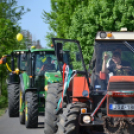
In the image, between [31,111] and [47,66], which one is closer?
[31,111]

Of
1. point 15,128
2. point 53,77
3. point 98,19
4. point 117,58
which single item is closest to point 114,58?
point 117,58

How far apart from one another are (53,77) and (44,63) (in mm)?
980

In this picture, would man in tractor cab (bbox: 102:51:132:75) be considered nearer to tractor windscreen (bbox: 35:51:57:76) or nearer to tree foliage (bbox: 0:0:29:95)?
tractor windscreen (bbox: 35:51:57:76)

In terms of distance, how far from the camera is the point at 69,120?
281 inches

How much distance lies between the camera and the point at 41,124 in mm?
12273

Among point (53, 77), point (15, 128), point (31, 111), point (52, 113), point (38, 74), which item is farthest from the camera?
point (38, 74)

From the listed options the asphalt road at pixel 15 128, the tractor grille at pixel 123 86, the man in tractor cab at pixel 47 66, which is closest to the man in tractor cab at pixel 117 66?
the tractor grille at pixel 123 86

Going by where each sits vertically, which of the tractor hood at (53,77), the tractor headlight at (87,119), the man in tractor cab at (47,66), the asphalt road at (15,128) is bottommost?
the asphalt road at (15,128)

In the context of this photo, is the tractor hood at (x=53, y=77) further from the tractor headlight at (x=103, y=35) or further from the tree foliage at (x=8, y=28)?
the tree foliage at (x=8, y=28)

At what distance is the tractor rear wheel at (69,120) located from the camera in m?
7.13

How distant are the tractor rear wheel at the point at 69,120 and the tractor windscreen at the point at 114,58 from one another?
84 cm

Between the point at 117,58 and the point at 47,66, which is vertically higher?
the point at 117,58

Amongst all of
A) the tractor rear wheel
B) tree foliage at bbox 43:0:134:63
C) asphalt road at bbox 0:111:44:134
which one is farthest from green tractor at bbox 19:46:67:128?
tree foliage at bbox 43:0:134:63

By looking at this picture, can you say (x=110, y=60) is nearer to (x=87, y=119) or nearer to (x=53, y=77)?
(x=87, y=119)
